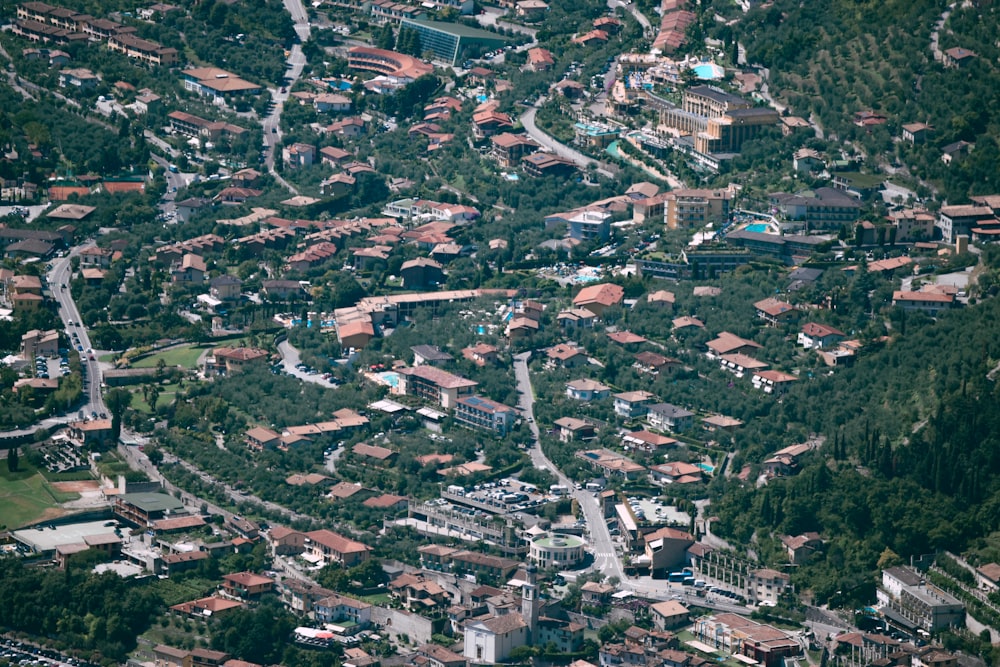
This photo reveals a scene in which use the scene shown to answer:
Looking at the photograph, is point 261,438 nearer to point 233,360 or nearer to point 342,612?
point 233,360

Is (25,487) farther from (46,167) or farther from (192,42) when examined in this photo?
(192,42)

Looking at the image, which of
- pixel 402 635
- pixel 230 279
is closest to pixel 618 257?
pixel 230 279

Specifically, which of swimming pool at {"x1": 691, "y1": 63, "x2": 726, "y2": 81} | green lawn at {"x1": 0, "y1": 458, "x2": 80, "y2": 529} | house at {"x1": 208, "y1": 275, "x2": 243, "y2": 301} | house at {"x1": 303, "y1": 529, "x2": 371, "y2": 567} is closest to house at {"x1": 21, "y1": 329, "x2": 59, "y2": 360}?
house at {"x1": 208, "y1": 275, "x2": 243, "y2": 301}

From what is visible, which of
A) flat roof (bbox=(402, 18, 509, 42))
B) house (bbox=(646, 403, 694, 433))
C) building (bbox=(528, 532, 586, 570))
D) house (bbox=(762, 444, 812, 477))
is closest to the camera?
building (bbox=(528, 532, 586, 570))

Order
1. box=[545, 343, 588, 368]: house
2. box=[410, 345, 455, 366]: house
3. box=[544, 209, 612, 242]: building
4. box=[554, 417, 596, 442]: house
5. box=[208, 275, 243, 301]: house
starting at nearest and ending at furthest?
box=[554, 417, 596, 442]: house < box=[545, 343, 588, 368]: house < box=[410, 345, 455, 366]: house < box=[208, 275, 243, 301]: house < box=[544, 209, 612, 242]: building

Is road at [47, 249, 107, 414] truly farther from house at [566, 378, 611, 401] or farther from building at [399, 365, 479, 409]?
house at [566, 378, 611, 401]

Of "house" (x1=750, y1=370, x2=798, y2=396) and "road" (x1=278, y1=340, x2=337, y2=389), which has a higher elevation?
"house" (x1=750, y1=370, x2=798, y2=396)

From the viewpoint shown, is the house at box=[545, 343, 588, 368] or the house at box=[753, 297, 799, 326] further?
the house at box=[753, 297, 799, 326]
